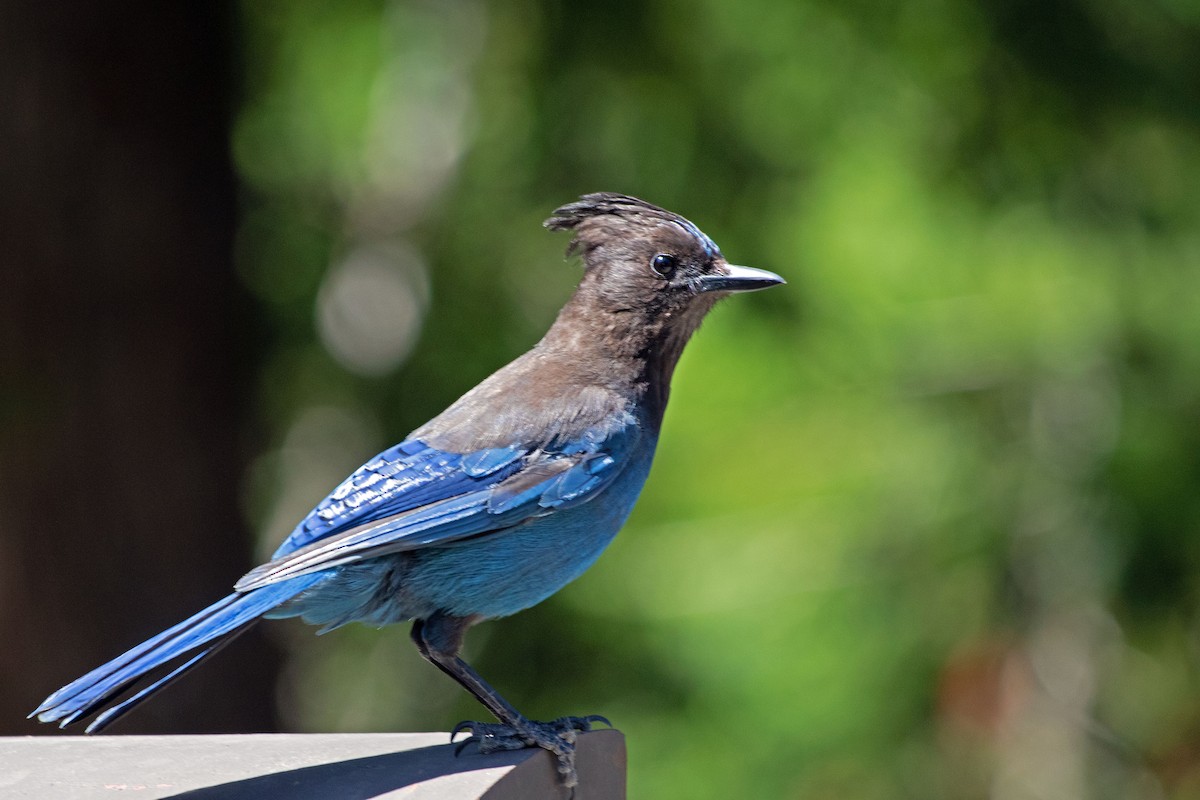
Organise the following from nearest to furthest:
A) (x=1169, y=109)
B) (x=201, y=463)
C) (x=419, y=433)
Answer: (x=419, y=433)
(x=1169, y=109)
(x=201, y=463)

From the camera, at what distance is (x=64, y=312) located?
4.99 meters

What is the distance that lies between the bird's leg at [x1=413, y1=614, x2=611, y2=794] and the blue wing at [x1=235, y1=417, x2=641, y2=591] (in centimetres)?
22

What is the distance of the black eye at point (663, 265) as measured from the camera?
357cm

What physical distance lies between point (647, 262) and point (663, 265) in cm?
4

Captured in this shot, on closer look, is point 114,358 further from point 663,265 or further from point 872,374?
point 872,374

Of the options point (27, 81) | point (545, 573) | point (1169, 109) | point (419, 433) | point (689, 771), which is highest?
point (27, 81)

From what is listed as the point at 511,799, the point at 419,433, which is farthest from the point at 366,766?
the point at 419,433

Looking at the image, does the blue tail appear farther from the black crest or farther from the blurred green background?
the blurred green background

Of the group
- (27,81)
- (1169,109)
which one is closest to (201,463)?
(27,81)

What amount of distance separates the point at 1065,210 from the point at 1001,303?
16.1 inches

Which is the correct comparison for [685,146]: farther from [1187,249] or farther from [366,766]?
[366,766]

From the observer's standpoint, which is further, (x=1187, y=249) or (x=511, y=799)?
(x=1187, y=249)

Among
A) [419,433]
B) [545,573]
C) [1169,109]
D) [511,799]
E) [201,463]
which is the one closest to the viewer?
[511,799]

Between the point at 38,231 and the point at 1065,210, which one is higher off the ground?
the point at 38,231
